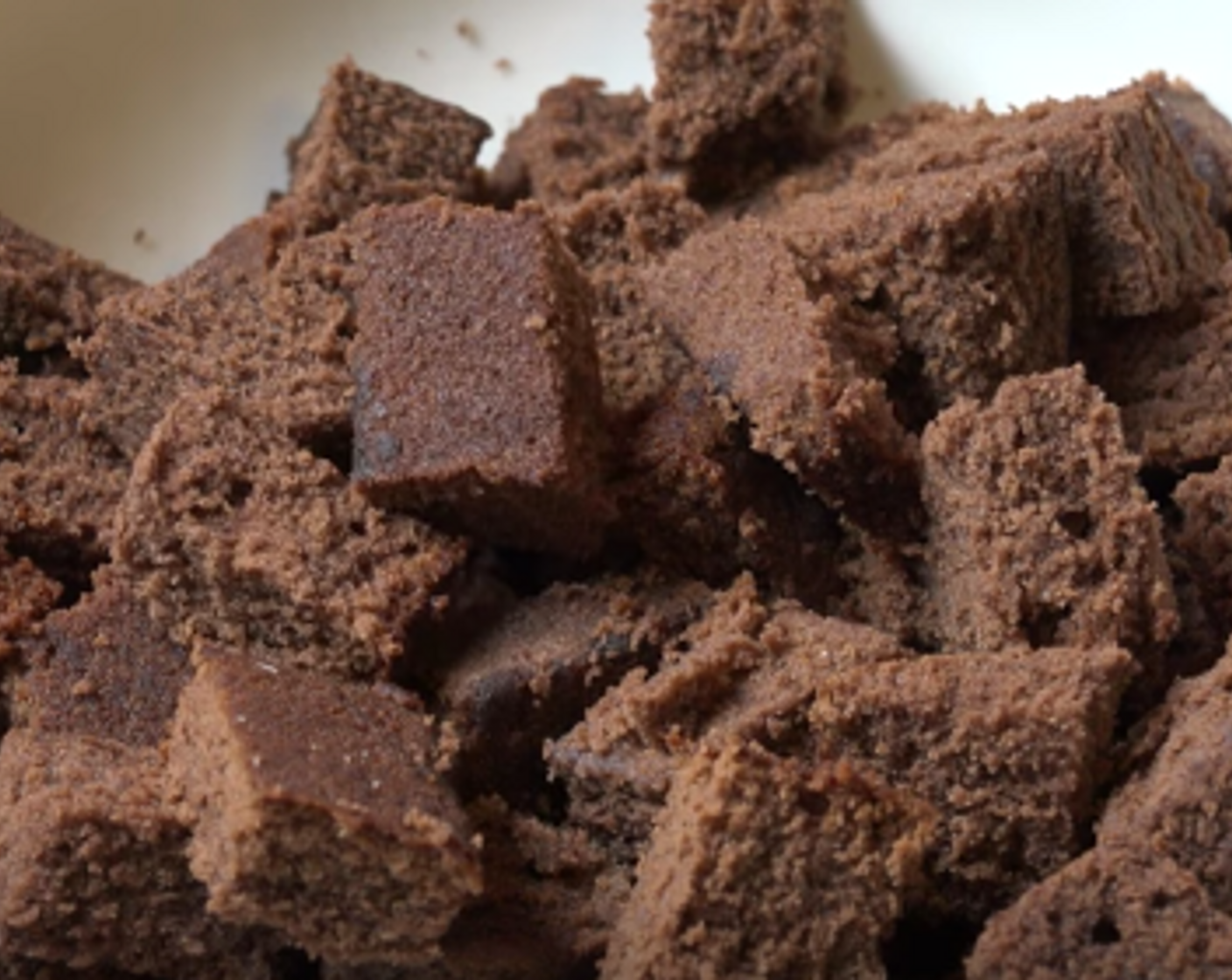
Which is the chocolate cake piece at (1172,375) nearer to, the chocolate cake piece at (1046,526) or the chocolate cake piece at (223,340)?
the chocolate cake piece at (1046,526)

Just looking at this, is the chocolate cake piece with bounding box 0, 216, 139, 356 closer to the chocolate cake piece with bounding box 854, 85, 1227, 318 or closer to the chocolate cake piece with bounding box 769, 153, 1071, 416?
the chocolate cake piece with bounding box 769, 153, 1071, 416

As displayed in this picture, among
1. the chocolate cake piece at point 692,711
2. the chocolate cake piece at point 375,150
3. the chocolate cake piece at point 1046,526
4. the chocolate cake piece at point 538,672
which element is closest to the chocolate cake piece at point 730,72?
the chocolate cake piece at point 375,150

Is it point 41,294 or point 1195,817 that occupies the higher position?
point 41,294

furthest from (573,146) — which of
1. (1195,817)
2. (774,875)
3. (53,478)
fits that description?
(1195,817)

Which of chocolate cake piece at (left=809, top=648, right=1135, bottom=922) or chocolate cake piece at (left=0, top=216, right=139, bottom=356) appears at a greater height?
chocolate cake piece at (left=0, top=216, right=139, bottom=356)

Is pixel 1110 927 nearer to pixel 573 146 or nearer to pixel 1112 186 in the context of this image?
pixel 1112 186

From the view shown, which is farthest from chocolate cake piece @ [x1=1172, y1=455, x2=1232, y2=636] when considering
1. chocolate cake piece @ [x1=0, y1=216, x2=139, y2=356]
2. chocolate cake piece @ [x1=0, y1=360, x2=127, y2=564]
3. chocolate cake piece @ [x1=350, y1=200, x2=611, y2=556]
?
chocolate cake piece @ [x1=0, y1=216, x2=139, y2=356]
